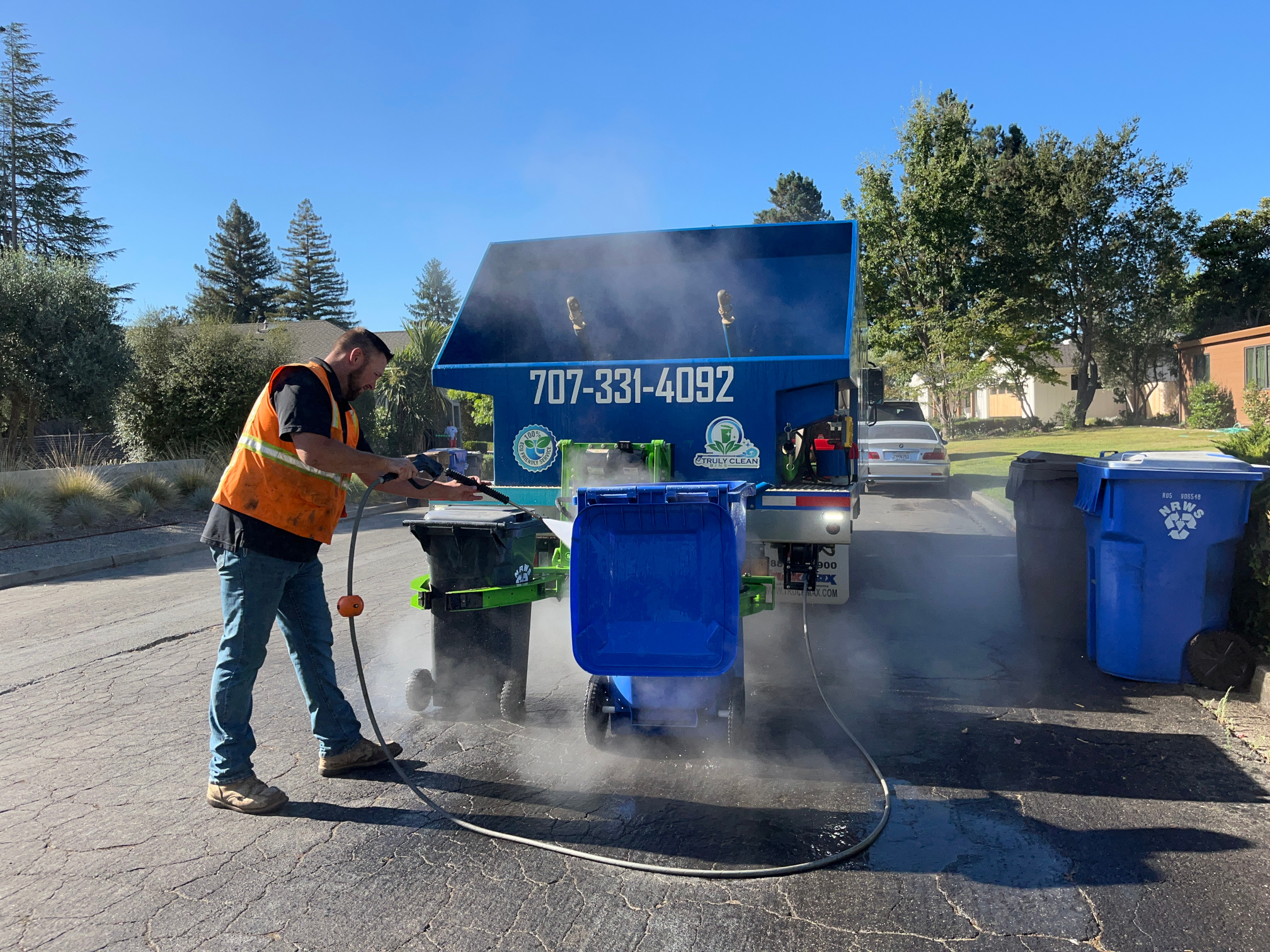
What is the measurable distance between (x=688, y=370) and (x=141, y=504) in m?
10.5

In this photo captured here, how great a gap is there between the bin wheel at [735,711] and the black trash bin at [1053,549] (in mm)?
2840

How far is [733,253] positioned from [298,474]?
416 centimetres

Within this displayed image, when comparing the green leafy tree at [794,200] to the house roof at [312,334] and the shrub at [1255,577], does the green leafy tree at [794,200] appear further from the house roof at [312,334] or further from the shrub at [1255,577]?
the shrub at [1255,577]

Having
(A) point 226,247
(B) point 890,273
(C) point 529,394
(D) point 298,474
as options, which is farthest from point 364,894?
(A) point 226,247

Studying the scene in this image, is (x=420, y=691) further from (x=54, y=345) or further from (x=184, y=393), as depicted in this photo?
(x=184, y=393)

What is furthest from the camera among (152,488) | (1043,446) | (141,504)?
(1043,446)

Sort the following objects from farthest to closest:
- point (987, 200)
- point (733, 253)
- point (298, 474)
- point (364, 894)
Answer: point (987, 200), point (733, 253), point (298, 474), point (364, 894)

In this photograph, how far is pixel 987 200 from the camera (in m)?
29.9

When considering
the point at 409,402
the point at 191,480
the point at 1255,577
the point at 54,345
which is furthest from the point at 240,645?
the point at 409,402

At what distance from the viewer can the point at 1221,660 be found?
14.4ft

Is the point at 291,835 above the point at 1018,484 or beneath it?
beneath

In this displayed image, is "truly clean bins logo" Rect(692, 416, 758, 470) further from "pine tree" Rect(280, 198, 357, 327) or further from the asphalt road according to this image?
"pine tree" Rect(280, 198, 357, 327)

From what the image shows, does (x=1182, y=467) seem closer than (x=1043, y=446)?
Yes

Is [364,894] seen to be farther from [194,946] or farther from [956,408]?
[956,408]
